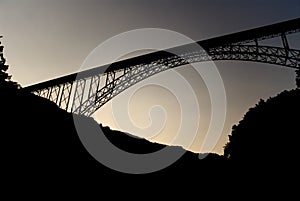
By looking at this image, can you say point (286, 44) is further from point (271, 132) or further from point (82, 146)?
point (82, 146)

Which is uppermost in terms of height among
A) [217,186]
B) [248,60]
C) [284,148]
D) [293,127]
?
[248,60]

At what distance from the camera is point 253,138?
21.8 metres

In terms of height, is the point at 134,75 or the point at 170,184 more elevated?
the point at 134,75

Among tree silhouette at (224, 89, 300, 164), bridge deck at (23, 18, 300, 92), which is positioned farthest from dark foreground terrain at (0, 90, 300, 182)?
bridge deck at (23, 18, 300, 92)

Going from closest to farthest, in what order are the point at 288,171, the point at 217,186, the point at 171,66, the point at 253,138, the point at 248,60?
the point at 217,186
the point at 288,171
the point at 253,138
the point at 248,60
the point at 171,66

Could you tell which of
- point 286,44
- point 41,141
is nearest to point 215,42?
point 286,44

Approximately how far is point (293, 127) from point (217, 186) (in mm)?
8455

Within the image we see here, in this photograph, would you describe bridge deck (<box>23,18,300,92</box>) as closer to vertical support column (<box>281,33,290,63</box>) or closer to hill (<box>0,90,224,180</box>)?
vertical support column (<box>281,33,290,63</box>)

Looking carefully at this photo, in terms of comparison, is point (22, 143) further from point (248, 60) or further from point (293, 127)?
point (248, 60)

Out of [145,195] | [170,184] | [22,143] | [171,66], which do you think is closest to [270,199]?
[170,184]

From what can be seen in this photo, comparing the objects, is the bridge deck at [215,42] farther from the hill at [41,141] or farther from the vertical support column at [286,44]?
the hill at [41,141]

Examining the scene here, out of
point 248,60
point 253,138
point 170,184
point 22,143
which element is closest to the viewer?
point 22,143

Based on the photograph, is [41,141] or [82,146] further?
[82,146]

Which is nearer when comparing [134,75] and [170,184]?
[170,184]
